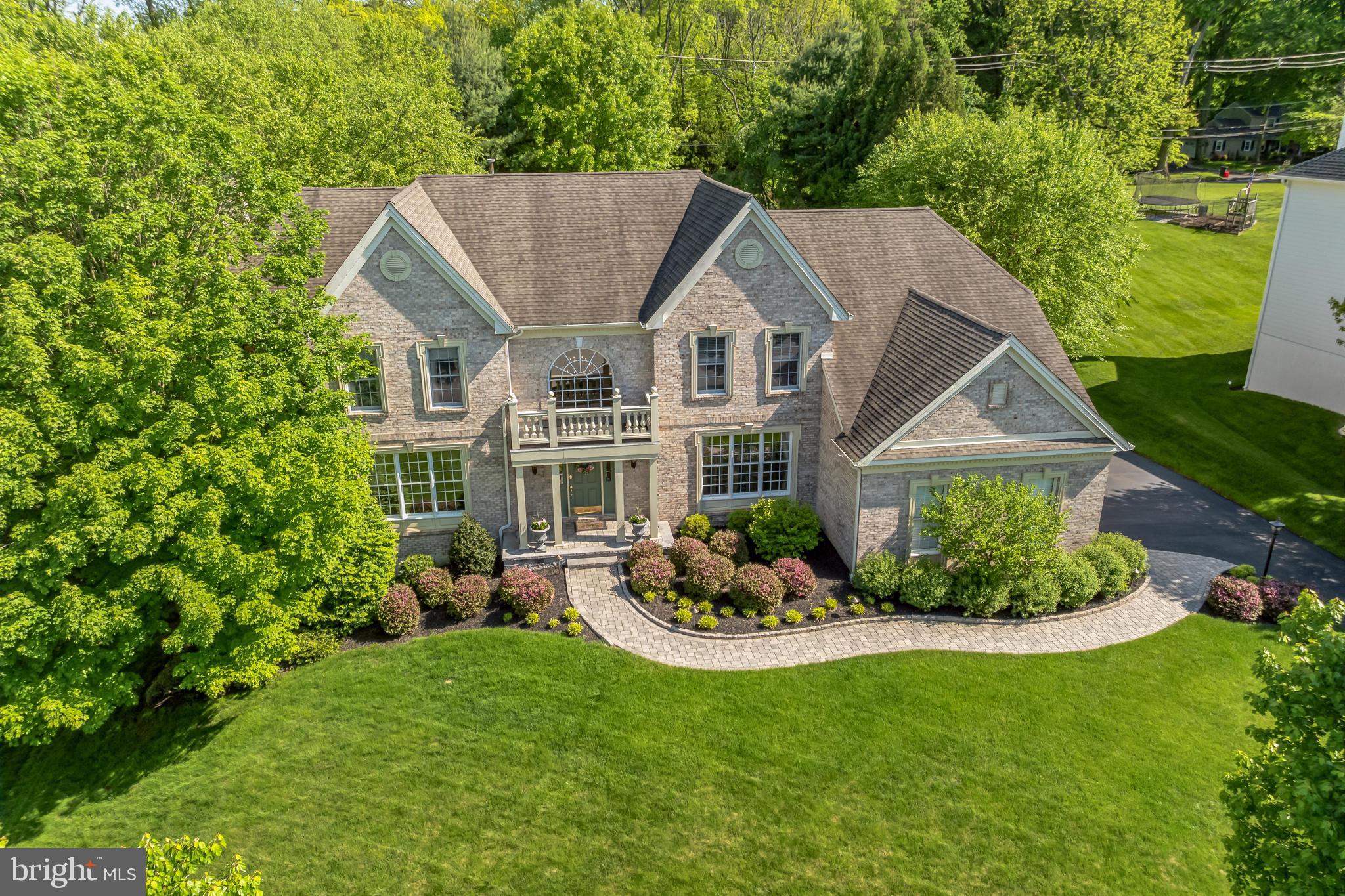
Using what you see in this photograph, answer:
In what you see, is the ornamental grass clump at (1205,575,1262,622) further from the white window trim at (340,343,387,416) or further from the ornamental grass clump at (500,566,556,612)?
the white window trim at (340,343,387,416)

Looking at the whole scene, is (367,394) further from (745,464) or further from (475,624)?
(745,464)

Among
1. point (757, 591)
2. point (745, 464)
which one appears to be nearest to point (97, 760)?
point (757, 591)

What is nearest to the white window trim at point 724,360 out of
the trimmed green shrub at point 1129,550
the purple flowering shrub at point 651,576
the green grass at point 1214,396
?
the purple flowering shrub at point 651,576

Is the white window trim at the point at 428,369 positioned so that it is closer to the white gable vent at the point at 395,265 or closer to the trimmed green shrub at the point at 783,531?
the white gable vent at the point at 395,265

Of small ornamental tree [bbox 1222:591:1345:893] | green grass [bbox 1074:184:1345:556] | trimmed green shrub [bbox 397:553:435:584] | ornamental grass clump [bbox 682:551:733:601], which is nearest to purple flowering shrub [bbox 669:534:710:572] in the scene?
ornamental grass clump [bbox 682:551:733:601]

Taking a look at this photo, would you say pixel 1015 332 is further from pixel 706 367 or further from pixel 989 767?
pixel 989 767
